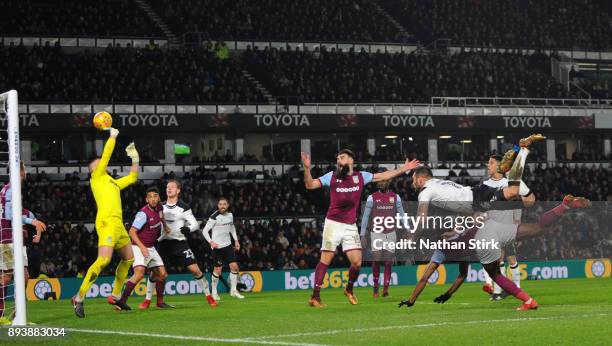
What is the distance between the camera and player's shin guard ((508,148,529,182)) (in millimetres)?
13758

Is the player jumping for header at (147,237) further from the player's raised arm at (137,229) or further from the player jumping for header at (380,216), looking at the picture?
the player jumping for header at (380,216)

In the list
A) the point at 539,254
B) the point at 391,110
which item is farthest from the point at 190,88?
the point at 539,254

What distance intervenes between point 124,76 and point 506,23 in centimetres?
2454

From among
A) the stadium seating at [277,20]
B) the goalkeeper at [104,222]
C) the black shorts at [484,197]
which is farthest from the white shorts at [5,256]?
the stadium seating at [277,20]

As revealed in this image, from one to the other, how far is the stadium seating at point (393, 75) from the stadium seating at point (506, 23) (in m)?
2.83

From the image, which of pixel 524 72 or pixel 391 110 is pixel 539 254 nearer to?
pixel 391 110

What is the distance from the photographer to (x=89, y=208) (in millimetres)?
36500

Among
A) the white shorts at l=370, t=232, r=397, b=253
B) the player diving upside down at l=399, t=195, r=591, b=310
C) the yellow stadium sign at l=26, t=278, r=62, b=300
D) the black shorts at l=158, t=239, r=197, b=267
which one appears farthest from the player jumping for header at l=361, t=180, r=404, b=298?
the yellow stadium sign at l=26, t=278, r=62, b=300

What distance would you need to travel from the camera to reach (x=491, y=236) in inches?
523

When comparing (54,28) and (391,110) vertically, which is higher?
(54,28)

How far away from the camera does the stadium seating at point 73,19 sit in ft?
146

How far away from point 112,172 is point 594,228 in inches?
740

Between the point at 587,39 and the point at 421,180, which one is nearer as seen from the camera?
the point at 421,180

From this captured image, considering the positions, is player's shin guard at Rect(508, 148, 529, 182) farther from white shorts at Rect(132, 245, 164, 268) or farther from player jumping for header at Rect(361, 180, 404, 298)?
player jumping for header at Rect(361, 180, 404, 298)
